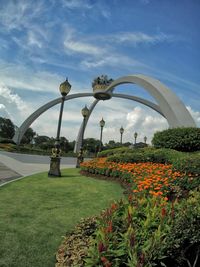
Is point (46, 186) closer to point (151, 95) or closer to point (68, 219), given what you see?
point (68, 219)

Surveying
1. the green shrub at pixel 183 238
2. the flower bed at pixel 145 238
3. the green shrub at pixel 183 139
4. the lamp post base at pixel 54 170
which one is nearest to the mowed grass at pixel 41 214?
the flower bed at pixel 145 238

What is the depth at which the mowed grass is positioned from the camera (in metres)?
3.66

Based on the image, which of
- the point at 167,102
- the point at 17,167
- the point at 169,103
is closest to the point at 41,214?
the point at 17,167

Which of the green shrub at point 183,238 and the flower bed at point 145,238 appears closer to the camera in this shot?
the flower bed at point 145,238

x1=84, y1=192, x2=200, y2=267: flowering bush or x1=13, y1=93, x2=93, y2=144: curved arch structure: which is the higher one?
x1=13, y1=93, x2=93, y2=144: curved arch structure

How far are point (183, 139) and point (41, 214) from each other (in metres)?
9.86

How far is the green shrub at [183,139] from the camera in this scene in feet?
44.0

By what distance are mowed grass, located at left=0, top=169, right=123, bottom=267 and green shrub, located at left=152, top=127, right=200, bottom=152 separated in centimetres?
589

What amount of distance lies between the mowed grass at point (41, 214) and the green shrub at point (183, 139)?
19.3ft

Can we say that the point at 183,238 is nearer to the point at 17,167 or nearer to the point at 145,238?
the point at 145,238

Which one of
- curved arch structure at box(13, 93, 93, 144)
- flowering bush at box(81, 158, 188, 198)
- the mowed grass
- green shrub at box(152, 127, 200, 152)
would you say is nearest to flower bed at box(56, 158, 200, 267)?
the mowed grass

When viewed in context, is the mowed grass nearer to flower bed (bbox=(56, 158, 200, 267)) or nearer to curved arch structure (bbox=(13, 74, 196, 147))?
flower bed (bbox=(56, 158, 200, 267))

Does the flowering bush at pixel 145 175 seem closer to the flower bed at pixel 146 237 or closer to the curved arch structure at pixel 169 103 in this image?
the flower bed at pixel 146 237

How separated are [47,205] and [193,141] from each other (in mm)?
9486
